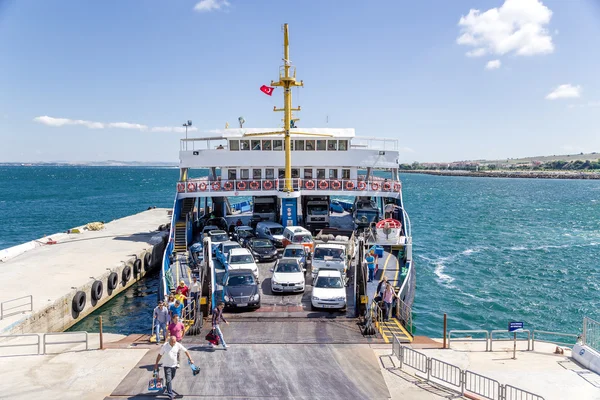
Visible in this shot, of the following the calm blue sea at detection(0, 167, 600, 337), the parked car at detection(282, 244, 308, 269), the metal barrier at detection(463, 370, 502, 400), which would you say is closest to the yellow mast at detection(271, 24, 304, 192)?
the parked car at detection(282, 244, 308, 269)

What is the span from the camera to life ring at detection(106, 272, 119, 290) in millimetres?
25789

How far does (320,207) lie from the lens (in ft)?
106

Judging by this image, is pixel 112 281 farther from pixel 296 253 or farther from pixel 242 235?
pixel 296 253

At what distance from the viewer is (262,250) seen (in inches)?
963

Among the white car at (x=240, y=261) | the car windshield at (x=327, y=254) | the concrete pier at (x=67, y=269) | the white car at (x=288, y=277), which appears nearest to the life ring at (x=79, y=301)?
the concrete pier at (x=67, y=269)

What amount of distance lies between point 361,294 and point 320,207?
51.0ft

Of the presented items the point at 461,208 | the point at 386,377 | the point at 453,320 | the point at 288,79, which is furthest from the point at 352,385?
the point at 461,208

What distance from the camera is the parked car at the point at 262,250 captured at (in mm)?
24281

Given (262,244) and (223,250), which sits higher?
(262,244)

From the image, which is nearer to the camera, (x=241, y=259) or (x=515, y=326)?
(x=515, y=326)

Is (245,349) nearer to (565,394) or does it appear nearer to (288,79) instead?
(565,394)

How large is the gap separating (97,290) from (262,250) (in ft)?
29.4

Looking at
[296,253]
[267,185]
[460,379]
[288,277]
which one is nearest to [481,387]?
[460,379]

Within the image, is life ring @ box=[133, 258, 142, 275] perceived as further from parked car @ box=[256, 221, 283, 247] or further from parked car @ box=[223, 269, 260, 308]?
parked car @ box=[223, 269, 260, 308]
